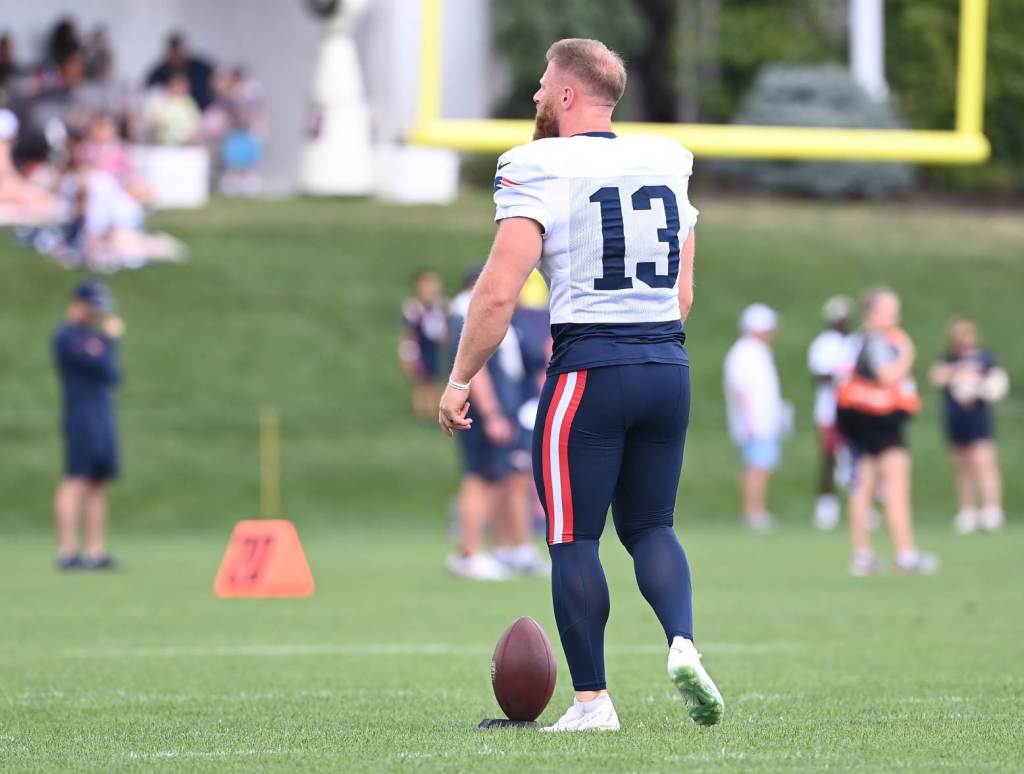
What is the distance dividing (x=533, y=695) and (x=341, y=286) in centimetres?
1810

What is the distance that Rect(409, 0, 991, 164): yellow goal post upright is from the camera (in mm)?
16375

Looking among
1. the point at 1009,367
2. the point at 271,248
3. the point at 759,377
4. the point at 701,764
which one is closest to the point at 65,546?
the point at 759,377

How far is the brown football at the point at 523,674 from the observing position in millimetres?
5738

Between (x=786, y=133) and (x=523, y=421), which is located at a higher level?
(x=786, y=133)

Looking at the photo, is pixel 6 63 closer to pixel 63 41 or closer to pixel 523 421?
pixel 63 41

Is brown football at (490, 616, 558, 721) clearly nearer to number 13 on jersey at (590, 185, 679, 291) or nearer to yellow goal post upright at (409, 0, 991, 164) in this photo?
number 13 on jersey at (590, 185, 679, 291)

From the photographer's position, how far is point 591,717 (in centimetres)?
561

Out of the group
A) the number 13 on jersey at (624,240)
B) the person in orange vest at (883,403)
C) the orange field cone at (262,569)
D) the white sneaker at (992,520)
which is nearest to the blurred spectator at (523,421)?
the orange field cone at (262,569)

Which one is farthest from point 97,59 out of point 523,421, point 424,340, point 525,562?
point 525,562

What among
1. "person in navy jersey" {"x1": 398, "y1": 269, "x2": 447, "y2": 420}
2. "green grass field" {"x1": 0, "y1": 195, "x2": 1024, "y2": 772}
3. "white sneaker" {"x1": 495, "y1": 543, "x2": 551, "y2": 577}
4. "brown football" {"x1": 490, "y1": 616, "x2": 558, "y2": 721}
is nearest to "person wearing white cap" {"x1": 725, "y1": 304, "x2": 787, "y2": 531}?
"green grass field" {"x1": 0, "y1": 195, "x2": 1024, "y2": 772}

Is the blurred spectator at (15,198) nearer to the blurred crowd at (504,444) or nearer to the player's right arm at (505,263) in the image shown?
the blurred crowd at (504,444)

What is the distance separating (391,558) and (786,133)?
16.3 ft

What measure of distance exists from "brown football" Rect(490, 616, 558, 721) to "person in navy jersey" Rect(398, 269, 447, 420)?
1334 cm

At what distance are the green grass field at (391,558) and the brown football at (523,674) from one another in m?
0.17
